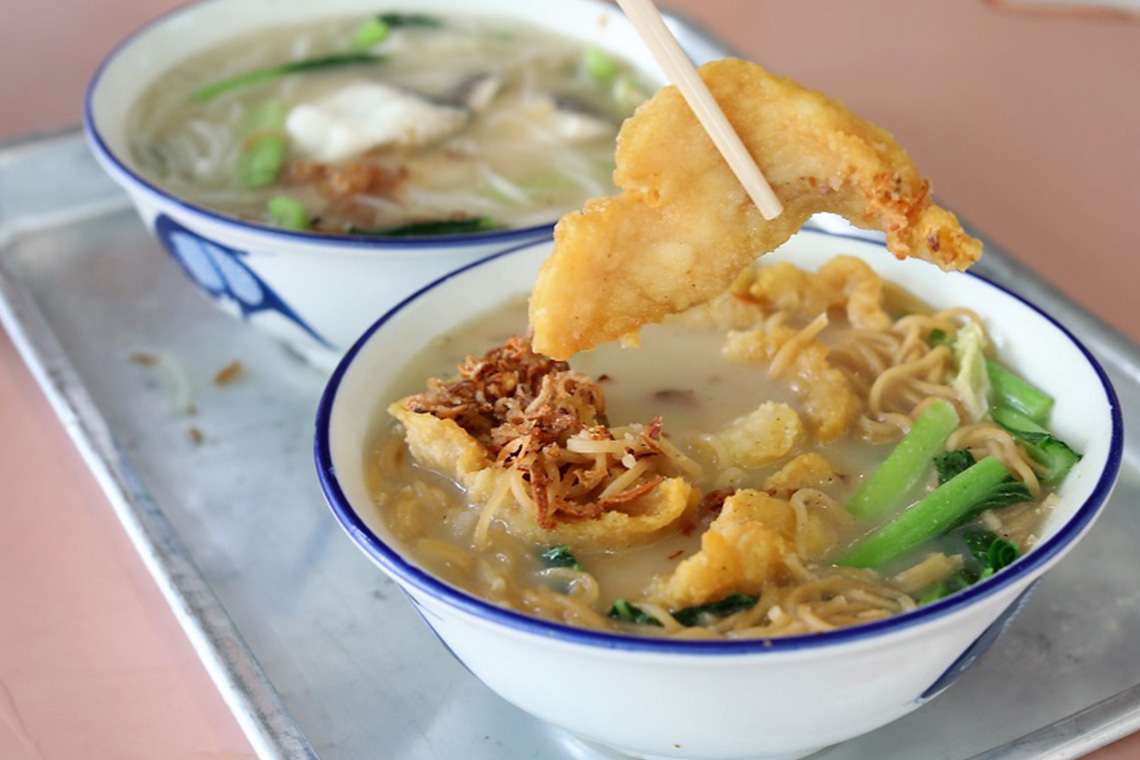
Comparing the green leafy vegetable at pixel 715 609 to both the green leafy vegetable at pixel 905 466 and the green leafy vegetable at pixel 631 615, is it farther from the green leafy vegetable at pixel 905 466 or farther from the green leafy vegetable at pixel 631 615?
the green leafy vegetable at pixel 905 466

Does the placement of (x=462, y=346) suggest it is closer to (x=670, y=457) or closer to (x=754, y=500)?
(x=670, y=457)

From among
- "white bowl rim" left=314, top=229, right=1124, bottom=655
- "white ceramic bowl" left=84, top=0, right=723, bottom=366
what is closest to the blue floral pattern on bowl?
"white ceramic bowl" left=84, top=0, right=723, bottom=366

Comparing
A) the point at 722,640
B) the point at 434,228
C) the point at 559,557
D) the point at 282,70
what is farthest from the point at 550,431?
the point at 282,70

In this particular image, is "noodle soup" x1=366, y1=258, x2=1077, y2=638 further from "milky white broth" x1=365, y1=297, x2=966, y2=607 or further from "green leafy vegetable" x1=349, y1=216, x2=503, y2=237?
"green leafy vegetable" x1=349, y1=216, x2=503, y2=237

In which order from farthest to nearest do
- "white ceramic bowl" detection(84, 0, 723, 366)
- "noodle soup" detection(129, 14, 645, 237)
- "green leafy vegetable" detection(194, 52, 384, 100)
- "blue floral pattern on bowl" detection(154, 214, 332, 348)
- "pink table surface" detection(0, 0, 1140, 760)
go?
"green leafy vegetable" detection(194, 52, 384, 100) < "noodle soup" detection(129, 14, 645, 237) < "blue floral pattern on bowl" detection(154, 214, 332, 348) < "white ceramic bowl" detection(84, 0, 723, 366) < "pink table surface" detection(0, 0, 1140, 760)

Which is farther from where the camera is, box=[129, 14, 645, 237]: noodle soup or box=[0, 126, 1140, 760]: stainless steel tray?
box=[129, 14, 645, 237]: noodle soup

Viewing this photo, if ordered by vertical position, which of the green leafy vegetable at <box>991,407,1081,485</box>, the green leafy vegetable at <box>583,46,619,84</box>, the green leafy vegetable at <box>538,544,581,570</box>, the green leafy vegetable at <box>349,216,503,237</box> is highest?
the green leafy vegetable at <box>991,407,1081,485</box>

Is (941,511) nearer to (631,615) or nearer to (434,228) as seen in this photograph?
(631,615)

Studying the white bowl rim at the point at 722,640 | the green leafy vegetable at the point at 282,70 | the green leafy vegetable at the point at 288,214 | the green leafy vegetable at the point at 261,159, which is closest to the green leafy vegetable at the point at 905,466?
the white bowl rim at the point at 722,640
